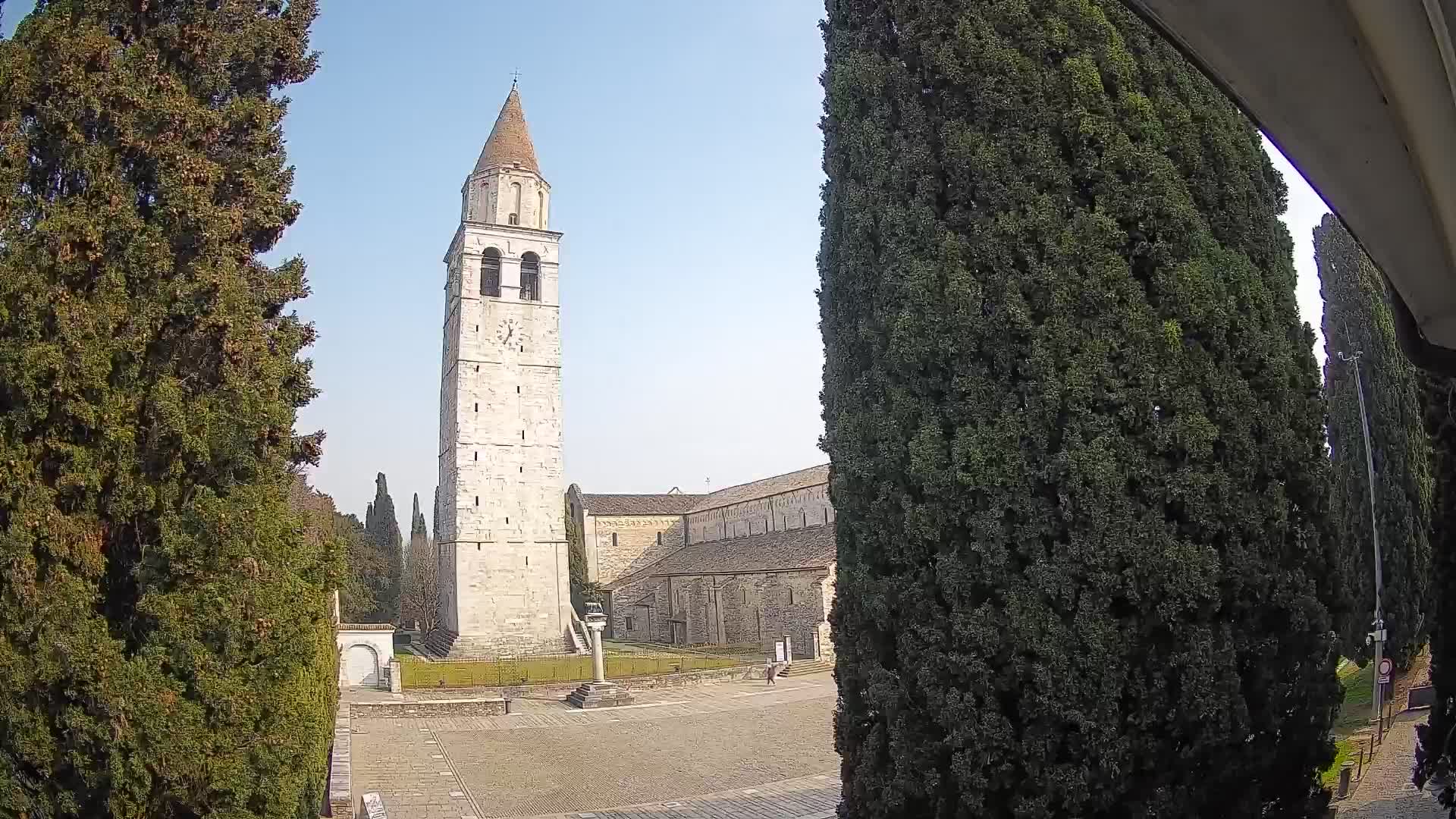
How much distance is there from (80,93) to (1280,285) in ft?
26.3

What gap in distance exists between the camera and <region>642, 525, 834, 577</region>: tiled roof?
112 feet

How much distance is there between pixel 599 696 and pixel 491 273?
19.4 meters

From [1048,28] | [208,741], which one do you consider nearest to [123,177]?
[208,741]

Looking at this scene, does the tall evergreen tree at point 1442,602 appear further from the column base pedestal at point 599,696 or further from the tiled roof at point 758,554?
the tiled roof at point 758,554

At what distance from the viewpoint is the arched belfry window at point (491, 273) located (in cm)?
3606

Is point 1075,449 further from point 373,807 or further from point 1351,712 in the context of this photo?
point 1351,712

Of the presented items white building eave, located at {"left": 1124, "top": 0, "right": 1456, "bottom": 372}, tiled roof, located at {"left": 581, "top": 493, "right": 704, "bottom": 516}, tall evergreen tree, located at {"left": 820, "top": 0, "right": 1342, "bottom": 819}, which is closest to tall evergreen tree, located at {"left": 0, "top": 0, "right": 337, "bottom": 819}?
tall evergreen tree, located at {"left": 820, "top": 0, "right": 1342, "bottom": 819}

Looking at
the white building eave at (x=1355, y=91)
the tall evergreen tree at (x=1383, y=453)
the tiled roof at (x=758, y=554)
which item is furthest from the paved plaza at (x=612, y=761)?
the tall evergreen tree at (x=1383, y=453)

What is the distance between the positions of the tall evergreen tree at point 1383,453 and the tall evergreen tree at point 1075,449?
1307 cm

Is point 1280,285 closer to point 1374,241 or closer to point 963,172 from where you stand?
point 963,172

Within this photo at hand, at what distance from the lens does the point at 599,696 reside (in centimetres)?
2347

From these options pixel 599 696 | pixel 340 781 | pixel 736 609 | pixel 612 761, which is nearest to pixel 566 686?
pixel 599 696

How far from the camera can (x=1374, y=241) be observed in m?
2.71

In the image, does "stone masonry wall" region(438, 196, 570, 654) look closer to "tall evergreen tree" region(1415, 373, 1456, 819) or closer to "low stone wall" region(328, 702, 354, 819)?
"low stone wall" region(328, 702, 354, 819)
